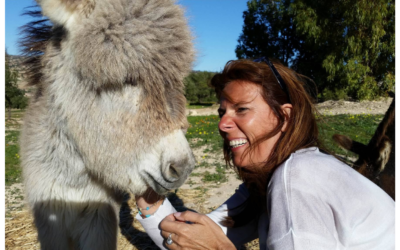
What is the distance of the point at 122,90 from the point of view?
1886 millimetres

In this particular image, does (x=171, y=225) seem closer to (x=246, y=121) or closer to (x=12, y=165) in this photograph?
(x=246, y=121)

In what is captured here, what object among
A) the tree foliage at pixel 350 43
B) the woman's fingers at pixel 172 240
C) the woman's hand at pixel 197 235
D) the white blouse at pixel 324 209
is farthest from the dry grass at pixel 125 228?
the tree foliage at pixel 350 43

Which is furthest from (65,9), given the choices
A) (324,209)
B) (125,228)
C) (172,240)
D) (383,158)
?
(125,228)

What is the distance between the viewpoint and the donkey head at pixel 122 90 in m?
1.83

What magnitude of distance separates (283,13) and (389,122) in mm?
22283

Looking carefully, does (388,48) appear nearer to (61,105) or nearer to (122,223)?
(122,223)

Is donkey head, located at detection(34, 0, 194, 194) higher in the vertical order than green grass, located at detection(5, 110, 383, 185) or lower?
higher

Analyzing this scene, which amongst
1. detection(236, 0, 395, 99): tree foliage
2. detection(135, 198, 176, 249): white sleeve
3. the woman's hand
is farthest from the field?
detection(236, 0, 395, 99): tree foliage

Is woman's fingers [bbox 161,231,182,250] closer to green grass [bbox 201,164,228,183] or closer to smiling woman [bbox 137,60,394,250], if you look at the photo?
smiling woman [bbox 137,60,394,250]

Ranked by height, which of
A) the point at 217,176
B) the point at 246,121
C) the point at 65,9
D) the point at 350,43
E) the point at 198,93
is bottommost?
the point at 217,176

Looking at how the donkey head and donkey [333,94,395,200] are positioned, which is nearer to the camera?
the donkey head

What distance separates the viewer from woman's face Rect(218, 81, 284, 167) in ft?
5.67

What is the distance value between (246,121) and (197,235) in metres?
0.74

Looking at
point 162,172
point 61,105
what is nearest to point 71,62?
point 61,105
